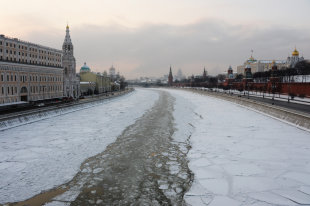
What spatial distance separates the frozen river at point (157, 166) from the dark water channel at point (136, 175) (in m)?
0.04

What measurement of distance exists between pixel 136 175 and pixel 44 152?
24.7 ft

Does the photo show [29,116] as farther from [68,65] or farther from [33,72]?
[68,65]

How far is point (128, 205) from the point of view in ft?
29.9

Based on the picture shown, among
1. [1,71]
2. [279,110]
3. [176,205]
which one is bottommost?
[176,205]

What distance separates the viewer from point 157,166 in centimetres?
1338

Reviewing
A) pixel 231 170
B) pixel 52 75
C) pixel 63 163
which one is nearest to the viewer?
pixel 231 170

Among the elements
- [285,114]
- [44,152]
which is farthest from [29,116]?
[285,114]

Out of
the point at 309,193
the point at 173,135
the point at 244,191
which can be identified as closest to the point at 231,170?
the point at 244,191

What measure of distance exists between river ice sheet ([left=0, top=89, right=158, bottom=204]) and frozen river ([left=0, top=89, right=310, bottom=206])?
5cm

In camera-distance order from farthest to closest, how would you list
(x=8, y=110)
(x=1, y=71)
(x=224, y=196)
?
(x=1, y=71)
(x=8, y=110)
(x=224, y=196)

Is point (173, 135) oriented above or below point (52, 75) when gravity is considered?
below

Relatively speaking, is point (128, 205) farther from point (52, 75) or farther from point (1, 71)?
point (52, 75)

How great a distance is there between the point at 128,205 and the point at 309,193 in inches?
294

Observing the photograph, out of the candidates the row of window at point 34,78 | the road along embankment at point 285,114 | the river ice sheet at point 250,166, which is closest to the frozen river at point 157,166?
the river ice sheet at point 250,166
